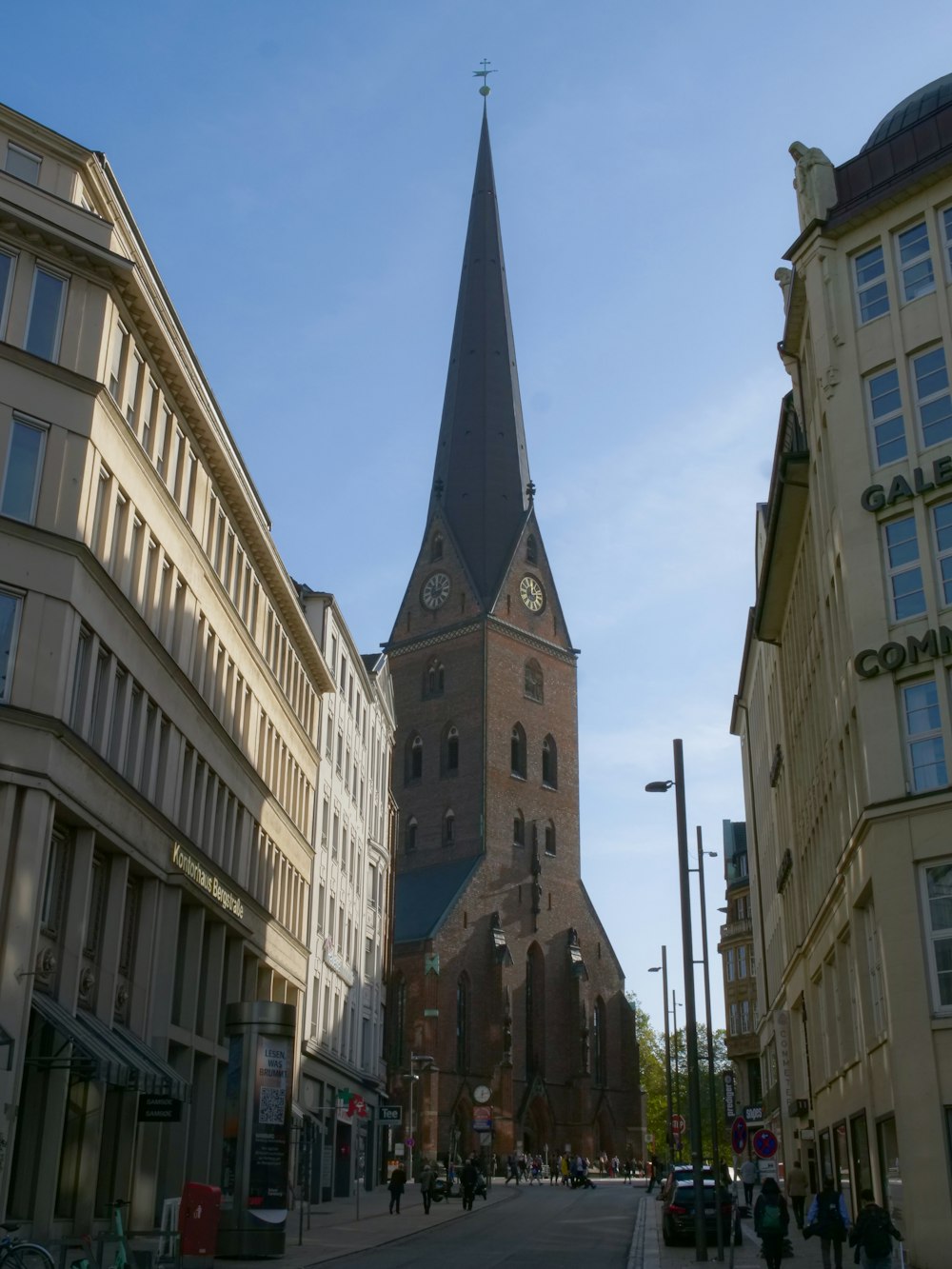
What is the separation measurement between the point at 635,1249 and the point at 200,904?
36.1 feet

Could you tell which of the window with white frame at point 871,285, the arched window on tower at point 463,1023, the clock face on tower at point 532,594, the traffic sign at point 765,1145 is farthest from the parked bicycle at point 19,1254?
the clock face on tower at point 532,594

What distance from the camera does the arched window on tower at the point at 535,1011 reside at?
3226 inches

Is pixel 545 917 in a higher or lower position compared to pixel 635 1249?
higher

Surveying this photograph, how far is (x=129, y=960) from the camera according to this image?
1045 inches

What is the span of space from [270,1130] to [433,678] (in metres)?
67.4

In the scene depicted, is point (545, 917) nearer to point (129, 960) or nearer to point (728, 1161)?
point (728, 1161)

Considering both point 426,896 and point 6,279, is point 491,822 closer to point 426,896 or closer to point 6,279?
point 426,896

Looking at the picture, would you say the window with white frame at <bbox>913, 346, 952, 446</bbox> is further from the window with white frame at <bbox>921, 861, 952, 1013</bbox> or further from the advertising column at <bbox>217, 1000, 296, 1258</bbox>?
the advertising column at <bbox>217, 1000, 296, 1258</bbox>

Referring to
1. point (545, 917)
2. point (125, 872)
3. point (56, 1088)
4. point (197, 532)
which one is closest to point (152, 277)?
point (197, 532)

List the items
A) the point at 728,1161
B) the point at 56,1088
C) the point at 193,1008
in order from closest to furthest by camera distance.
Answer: the point at 56,1088
the point at 193,1008
the point at 728,1161

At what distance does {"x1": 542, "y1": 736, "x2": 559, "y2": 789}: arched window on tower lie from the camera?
295 ft

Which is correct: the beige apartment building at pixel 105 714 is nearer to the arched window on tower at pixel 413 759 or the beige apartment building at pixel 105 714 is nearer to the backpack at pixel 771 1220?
the backpack at pixel 771 1220

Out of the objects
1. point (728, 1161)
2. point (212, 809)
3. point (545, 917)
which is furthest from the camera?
point (728, 1161)

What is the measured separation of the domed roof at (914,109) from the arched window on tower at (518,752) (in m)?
61.2
